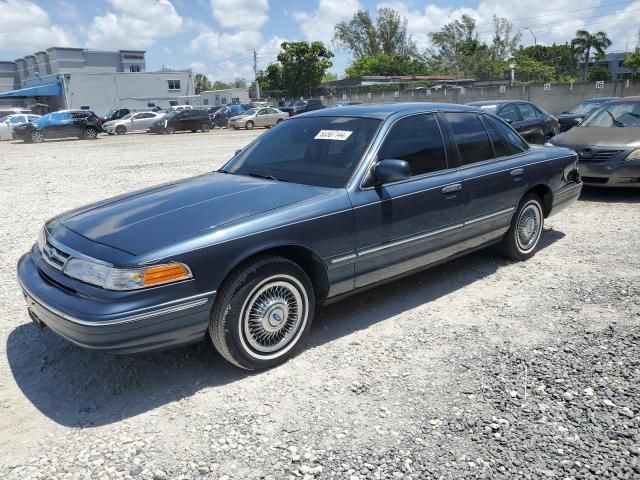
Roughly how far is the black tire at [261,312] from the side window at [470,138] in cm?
207

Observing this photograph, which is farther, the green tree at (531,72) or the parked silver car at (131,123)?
the green tree at (531,72)

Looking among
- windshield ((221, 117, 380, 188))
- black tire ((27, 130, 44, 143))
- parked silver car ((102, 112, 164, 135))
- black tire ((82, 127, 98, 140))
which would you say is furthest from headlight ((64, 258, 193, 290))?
parked silver car ((102, 112, 164, 135))

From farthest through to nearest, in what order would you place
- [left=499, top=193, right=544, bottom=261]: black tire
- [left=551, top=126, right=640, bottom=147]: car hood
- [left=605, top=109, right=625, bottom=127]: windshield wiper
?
[left=605, top=109, right=625, bottom=127]: windshield wiper → [left=551, top=126, right=640, bottom=147]: car hood → [left=499, top=193, right=544, bottom=261]: black tire

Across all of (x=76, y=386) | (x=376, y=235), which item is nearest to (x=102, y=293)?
(x=76, y=386)

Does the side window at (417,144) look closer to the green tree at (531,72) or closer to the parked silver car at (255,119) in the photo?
the parked silver car at (255,119)

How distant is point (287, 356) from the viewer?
3.61 meters

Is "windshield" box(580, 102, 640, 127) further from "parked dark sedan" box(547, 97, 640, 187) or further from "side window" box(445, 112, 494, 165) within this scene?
"side window" box(445, 112, 494, 165)

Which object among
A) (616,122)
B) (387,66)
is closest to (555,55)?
(387,66)

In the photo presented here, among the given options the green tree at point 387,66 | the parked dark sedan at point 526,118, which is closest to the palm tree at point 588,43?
the green tree at point 387,66

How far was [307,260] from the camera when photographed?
368 cm

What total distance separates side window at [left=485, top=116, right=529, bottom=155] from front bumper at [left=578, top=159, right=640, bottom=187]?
3.27 m

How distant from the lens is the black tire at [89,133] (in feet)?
89.6

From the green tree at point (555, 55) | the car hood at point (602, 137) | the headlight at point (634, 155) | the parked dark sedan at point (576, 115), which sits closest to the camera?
the headlight at point (634, 155)

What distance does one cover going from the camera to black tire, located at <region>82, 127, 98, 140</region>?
89.6ft
